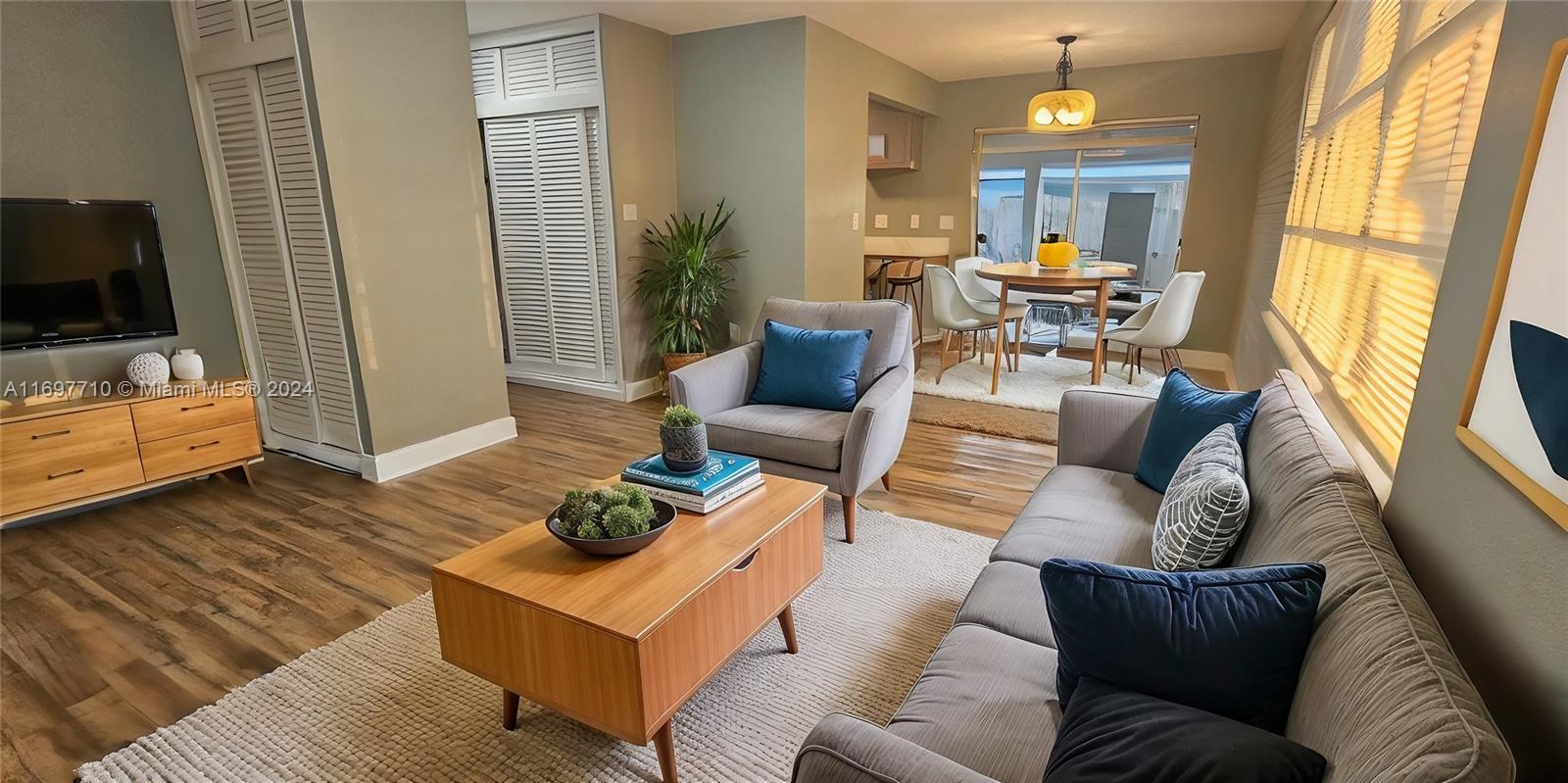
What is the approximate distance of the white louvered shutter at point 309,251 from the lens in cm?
312

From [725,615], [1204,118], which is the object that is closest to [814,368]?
[725,615]

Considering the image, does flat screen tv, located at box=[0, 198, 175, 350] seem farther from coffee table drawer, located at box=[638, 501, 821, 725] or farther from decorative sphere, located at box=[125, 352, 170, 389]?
coffee table drawer, located at box=[638, 501, 821, 725]

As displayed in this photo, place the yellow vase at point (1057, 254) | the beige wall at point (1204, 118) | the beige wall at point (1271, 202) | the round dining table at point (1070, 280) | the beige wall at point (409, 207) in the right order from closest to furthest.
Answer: the beige wall at point (409, 207) < the beige wall at point (1271, 202) < the round dining table at point (1070, 280) < the yellow vase at point (1057, 254) < the beige wall at point (1204, 118)

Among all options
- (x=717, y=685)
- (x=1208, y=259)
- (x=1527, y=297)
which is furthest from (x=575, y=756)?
(x=1208, y=259)

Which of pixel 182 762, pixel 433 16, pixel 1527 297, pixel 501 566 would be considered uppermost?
pixel 433 16

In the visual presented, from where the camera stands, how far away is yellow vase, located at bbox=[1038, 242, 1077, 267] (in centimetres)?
482

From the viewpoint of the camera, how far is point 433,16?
3412 mm

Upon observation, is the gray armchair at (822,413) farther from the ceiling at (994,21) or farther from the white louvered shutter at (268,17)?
the white louvered shutter at (268,17)

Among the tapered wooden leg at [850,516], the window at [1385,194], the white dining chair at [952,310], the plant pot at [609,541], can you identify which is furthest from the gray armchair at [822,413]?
the white dining chair at [952,310]

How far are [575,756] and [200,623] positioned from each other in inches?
58.3

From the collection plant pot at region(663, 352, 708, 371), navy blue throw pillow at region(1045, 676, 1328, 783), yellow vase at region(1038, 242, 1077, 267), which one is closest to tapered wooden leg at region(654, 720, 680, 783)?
navy blue throw pillow at region(1045, 676, 1328, 783)

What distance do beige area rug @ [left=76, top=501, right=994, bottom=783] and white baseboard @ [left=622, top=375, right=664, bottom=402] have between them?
268cm

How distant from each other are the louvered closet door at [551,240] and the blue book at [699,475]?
9.72ft

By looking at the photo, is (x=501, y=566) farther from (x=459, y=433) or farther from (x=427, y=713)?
(x=459, y=433)
